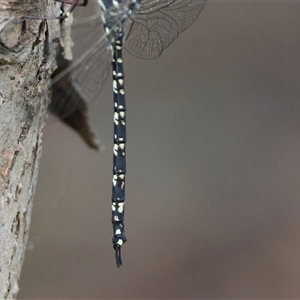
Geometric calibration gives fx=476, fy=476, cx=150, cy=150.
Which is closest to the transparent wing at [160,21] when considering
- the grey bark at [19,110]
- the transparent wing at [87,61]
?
→ the transparent wing at [87,61]

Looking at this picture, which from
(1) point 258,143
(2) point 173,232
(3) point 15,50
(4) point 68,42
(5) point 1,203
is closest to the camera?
(3) point 15,50

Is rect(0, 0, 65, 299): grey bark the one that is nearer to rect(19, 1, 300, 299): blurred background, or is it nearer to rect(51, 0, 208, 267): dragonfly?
rect(51, 0, 208, 267): dragonfly

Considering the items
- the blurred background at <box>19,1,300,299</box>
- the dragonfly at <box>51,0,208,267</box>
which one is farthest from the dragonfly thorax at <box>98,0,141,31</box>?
the blurred background at <box>19,1,300,299</box>

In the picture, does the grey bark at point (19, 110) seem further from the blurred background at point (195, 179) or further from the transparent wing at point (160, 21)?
the blurred background at point (195, 179)

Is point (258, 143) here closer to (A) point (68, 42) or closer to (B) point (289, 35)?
(B) point (289, 35)

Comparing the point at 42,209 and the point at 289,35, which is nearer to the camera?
the point at 42,209

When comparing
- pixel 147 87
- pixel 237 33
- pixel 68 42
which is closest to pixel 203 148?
pixel 147 87

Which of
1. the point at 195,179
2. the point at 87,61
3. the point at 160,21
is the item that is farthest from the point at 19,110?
the point at 195,179

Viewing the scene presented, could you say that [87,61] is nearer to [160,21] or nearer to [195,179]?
[160,21]
